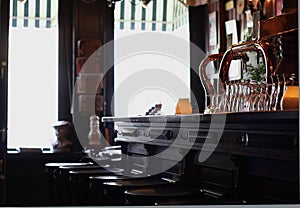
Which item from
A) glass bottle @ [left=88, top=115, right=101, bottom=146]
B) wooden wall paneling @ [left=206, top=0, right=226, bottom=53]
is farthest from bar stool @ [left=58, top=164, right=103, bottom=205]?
wooden wall paneling @ [left=206, top=0, right=226, bottom=53]

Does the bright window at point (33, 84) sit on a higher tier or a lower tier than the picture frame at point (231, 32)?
lower

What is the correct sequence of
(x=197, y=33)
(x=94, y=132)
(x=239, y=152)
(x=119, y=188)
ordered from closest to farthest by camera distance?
1. (x=239, y=152)
2. (x=119, y=188)
3. (x=94, y=132)
4. (x=197, y=33)

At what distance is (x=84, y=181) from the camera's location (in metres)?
3.97

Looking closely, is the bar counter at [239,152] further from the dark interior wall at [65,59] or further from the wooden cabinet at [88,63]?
the dark interior wall at [65,59]

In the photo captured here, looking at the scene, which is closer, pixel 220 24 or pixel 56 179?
pixel 56 179

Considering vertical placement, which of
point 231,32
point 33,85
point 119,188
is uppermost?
point 231,32

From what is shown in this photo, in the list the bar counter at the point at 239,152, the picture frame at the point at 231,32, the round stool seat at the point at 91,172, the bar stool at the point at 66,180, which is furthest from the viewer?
the picture frame at the point at 231,32

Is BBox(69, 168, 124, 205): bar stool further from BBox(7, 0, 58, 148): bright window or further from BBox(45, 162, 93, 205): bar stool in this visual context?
BBox(7, 0, 58, 148): bright window

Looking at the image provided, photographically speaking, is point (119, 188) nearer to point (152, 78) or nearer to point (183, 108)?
point (183, 108)

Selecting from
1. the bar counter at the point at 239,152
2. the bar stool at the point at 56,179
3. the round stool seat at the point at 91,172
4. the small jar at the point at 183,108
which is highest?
the small jar at the point at 183,108

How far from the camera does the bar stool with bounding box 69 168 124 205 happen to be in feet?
12.9

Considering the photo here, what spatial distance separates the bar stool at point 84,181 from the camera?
3.92m

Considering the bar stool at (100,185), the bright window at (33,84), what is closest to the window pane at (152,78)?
the bright window at (33,84)

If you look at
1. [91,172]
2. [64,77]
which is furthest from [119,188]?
[64,77]
